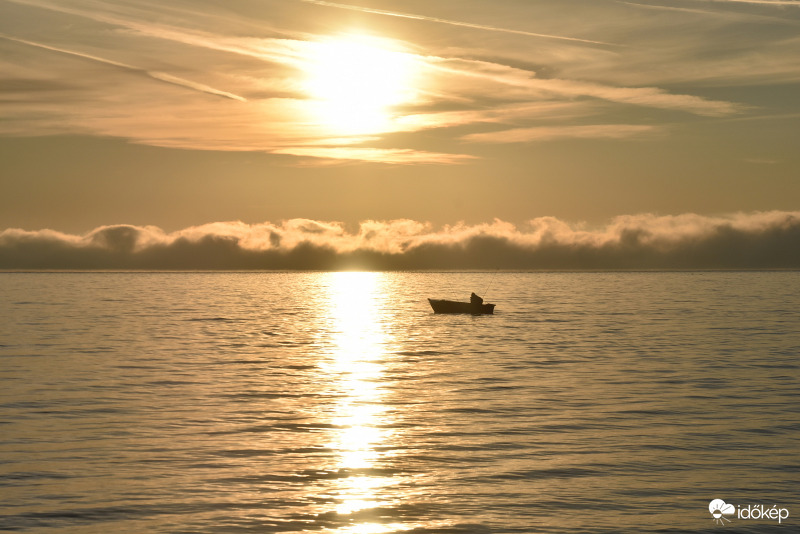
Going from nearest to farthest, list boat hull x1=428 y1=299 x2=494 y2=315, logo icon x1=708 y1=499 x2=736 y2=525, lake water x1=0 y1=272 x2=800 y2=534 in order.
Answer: logo icon x1=708 y1=499 x2=736 y2=525 < lake water x1=0 y1=272 x2=800 y2=534 < boat hull x1=428 y1=299 x2=494 y2=315

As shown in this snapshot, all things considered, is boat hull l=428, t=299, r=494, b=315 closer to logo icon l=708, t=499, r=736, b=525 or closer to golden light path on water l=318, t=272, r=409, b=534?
golden light path on water l=318, t=272, r=409, b=534

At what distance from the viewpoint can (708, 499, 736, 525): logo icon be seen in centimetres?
2119

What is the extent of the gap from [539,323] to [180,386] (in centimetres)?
6006

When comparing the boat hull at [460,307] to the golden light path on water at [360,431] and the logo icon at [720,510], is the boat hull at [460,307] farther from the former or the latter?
the logo icon at [720,510]

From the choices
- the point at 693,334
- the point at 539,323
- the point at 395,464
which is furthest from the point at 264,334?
the point at 395,464

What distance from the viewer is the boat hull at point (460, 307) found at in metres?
108

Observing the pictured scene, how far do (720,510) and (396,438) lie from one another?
12.1m

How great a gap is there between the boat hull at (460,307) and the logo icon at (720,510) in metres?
84.2

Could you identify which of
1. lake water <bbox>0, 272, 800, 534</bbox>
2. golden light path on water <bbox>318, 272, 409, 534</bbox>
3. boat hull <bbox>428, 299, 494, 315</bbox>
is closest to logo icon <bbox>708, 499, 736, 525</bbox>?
lake water <bbox>0, 272, 800, 534</bbox>

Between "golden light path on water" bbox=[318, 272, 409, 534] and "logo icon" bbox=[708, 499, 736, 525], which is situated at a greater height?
"golden light path on water" bbox=[318, 272, 409, 534]

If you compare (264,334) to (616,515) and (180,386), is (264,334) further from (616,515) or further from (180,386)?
(616,515)

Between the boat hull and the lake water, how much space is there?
43331 mm

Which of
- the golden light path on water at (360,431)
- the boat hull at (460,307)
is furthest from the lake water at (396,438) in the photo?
the boat hull at (460,307)

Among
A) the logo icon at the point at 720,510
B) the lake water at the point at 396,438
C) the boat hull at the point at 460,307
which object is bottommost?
the logo icon at the point at 720,510
